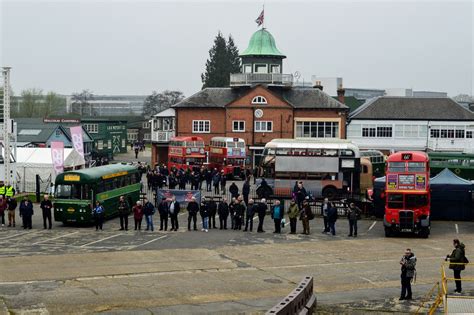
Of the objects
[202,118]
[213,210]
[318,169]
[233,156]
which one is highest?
[202,118]

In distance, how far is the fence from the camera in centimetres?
1389

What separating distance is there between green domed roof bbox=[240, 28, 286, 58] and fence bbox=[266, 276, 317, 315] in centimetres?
5464

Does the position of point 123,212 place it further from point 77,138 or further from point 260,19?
point 260,19

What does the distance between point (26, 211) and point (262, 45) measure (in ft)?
144

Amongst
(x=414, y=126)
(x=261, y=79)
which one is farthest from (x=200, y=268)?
(x=261, y=79)

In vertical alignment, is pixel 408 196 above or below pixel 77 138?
below

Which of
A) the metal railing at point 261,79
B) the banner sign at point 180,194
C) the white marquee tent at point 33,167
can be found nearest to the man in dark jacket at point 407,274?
the banner sign at point 180,194

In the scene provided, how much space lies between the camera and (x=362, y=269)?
2311 cm

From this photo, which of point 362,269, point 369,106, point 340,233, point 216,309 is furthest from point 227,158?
point 216,309

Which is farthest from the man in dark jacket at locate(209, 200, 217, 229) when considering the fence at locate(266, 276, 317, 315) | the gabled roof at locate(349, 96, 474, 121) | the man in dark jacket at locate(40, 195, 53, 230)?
the gabled roof at locate(349, 96, 474, 121)

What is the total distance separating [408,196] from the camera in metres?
30.3

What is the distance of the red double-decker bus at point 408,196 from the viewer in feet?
98.2

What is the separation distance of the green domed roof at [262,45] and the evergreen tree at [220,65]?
31668mm

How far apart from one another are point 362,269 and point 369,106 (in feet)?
148
